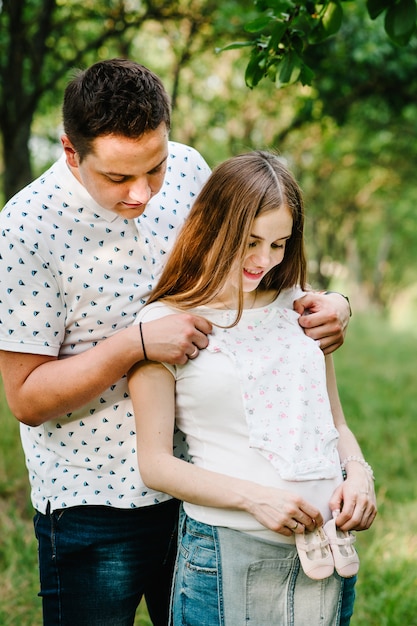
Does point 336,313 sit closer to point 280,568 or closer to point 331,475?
point 331,475

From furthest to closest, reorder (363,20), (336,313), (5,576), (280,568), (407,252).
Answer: (407,252)
(363,20)
(5,576)
(336,313)
(280,568)

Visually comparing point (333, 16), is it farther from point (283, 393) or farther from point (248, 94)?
point (248, 94)

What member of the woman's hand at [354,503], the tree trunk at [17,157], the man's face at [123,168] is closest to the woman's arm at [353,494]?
the woman's hand at [354,503]

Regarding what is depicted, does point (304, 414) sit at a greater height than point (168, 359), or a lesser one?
lesser

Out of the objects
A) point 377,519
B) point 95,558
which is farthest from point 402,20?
point 377,519

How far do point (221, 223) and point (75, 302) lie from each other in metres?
0.48

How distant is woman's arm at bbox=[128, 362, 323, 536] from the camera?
5.87 feet

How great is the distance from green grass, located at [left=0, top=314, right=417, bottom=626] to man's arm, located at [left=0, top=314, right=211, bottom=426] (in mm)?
1899

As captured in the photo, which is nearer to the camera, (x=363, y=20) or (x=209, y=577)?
(x=209, y=577)

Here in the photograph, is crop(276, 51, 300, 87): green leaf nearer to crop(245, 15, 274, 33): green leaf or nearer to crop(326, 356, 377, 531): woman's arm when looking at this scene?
crop(245, 15, 274, 33): green leaf

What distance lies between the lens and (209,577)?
189 centimetres

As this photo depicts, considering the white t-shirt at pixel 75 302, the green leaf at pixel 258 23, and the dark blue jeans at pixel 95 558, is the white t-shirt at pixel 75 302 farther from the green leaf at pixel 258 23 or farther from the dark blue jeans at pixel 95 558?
the green leaf at pixel 258 23

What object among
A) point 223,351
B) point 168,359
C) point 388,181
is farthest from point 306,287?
point 388,181

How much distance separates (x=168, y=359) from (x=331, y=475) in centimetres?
55
